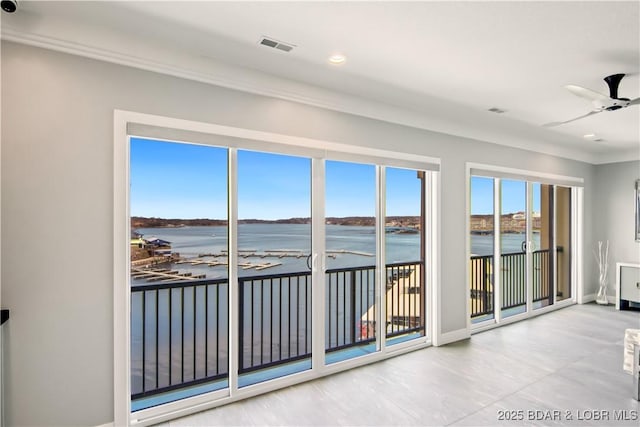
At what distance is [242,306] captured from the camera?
3.33 metres

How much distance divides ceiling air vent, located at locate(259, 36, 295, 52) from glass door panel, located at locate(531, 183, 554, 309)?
5.00 meters

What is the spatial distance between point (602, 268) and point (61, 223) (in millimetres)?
8023

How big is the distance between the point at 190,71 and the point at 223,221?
1.17 m

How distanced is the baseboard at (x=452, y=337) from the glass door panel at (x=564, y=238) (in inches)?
121

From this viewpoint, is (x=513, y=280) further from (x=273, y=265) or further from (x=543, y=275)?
(x=273, y=265)

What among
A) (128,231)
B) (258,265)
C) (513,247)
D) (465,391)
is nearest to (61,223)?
(128,231)

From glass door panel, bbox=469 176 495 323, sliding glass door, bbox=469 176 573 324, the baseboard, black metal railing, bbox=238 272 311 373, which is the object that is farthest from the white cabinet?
black metal railing, bbox=238 272 311 373

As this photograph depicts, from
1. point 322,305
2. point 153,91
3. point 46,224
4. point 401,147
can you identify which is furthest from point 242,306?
point 401,147

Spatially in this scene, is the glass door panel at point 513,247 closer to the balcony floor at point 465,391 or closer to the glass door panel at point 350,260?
the balcony floor at point 465,391

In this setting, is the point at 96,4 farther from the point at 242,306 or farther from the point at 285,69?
the point at 242,306

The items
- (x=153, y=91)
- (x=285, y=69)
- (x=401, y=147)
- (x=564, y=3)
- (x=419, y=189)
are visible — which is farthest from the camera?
(x=419, y=189)

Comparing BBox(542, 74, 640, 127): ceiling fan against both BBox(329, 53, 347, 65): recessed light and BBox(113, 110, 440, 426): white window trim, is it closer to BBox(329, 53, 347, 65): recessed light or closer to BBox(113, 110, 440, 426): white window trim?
BBox(113, 110, 440, 426): white window trim

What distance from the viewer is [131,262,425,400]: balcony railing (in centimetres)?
303

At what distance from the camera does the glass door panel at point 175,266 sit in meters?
2.80
